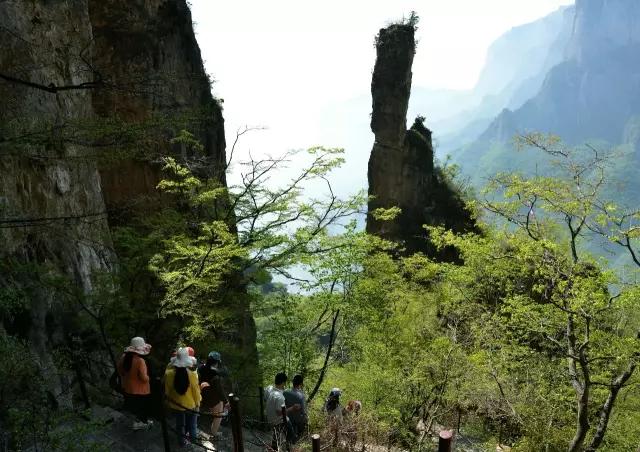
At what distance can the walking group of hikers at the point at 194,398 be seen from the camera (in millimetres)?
6656

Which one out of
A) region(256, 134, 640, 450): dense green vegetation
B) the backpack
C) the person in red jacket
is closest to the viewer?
the person in red jacket

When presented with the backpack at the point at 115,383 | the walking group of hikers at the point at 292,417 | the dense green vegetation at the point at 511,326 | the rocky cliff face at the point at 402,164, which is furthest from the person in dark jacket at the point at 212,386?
the rocky cliff face at the point at 402,164

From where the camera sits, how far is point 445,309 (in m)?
14.2

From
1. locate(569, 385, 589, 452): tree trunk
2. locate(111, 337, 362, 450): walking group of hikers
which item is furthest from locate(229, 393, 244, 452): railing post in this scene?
locate(569, 385, 589, 452): tree trunk

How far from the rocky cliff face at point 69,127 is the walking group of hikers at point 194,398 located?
0.98 metres

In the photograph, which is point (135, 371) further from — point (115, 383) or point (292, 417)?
point (292, 417)

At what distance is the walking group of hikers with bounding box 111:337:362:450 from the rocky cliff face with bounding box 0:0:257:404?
0.98m

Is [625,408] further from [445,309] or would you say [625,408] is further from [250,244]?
[250,244]

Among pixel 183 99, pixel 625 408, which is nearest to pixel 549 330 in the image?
pixel 625 408

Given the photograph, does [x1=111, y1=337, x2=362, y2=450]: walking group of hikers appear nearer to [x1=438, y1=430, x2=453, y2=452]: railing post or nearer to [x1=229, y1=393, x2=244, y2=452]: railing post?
[x1=229, y1=393, x2=244, y2=452]: railing post

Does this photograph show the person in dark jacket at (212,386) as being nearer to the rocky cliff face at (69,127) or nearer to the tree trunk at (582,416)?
the rocky cliff face at (69,127)

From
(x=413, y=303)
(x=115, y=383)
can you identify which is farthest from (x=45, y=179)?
(x=413, y=303)

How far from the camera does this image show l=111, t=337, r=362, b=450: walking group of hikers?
666 cm

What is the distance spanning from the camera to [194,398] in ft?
22.5
